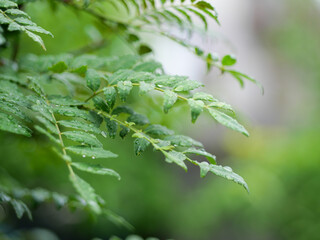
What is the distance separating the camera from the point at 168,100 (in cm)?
57

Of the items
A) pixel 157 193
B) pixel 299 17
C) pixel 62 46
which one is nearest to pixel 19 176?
pixel 62 46

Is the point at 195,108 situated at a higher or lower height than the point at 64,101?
higher

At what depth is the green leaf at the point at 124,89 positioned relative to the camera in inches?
23.7

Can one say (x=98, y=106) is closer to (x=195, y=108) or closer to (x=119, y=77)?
(x=119, y=77)

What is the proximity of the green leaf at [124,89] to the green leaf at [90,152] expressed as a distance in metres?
0.10

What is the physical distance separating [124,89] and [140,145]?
96 mm

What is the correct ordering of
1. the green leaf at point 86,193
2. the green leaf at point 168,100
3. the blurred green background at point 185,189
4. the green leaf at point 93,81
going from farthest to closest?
the blurred green background at point 185,189, the green leaf at point 93,81, the green leaf at point 168,100, the green leaf at point 86,193

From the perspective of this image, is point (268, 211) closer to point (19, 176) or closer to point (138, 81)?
point (19, 176)

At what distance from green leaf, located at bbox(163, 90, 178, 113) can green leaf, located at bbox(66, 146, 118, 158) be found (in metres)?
0.11

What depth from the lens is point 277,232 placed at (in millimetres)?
3055

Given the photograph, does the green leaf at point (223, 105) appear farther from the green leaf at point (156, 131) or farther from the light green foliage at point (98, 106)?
the green leaf at point (156, 131)

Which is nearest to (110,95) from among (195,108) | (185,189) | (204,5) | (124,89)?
(124,89)

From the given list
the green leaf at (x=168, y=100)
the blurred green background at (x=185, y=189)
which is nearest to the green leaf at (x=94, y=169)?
the green leaf at (x=168, y=100)

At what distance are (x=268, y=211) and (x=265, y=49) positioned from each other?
6277 millimetres
